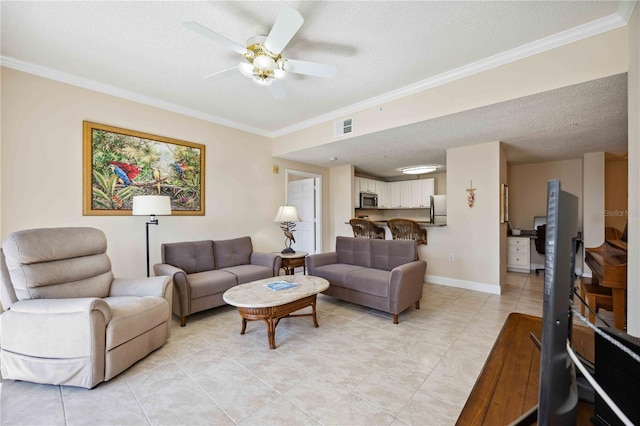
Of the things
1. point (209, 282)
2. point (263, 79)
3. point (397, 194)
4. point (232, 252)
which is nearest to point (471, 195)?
point (397, 194)

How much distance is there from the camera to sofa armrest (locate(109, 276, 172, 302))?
→ 8.05ft

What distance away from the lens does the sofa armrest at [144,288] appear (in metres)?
2.46

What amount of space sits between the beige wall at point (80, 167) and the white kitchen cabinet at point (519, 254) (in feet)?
16.1

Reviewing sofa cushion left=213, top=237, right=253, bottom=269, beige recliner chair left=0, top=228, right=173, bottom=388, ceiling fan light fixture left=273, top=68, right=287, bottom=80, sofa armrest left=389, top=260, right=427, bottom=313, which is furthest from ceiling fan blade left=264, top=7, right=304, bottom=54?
sofa cushion left=213, top=237, right=253, bottom=269

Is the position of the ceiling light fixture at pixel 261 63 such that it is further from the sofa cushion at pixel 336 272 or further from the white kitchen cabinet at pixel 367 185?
the white kitchen cabinet at pixel 367 185

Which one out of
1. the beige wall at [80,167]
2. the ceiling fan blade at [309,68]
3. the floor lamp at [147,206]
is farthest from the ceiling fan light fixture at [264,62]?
the beige wall at [80,167]

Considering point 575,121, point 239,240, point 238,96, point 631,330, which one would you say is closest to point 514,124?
point 575,121

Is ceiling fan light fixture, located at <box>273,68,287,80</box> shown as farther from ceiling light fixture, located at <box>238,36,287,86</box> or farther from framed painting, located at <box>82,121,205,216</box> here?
framed painting, located at <box>82,121,205,216</box>

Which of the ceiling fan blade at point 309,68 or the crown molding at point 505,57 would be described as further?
the ceiling fan blade at point 309,68

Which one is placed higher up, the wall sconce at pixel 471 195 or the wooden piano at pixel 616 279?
the wall sconce at pixel 471 195

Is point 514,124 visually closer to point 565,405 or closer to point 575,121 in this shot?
point 575,121

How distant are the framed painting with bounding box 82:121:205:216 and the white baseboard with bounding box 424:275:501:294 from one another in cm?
394

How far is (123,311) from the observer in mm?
2039

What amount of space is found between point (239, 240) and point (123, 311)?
2.04 m
